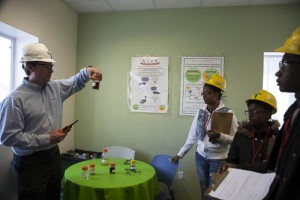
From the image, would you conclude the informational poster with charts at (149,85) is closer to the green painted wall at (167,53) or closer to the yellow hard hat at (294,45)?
the green painted wall at (167,53)

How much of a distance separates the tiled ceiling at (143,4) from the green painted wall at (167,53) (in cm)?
8

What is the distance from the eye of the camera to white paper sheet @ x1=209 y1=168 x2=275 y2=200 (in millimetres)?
984

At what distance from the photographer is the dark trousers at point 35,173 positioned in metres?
1.78

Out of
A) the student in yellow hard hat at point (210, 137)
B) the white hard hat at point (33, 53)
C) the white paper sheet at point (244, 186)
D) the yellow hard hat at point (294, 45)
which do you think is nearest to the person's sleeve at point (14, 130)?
the white hard hat at point (33, 53)

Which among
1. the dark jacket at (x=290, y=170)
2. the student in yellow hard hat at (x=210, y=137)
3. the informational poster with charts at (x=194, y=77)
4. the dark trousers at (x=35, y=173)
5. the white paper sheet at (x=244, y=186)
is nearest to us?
the dark jacket at (x=290, y=170)

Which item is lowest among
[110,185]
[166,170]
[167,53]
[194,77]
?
[166,170]

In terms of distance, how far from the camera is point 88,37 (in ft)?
12.0

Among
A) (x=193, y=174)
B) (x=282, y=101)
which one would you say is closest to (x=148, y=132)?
(x=193, y=174)

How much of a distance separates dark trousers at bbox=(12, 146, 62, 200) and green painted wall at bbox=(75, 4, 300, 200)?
1.72m

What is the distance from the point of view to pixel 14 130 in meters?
1.70

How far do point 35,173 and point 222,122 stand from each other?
1.75 metres

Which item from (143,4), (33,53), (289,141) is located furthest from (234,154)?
(143,4)

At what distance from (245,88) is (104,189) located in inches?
93.7

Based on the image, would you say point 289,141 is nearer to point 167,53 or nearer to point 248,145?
point 248,145
